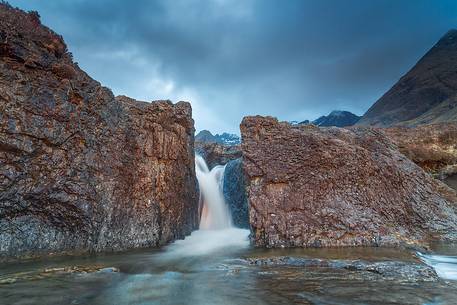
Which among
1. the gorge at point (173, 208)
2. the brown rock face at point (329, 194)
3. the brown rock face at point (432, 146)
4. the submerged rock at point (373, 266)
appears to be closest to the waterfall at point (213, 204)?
the gorge at point (173, 208)

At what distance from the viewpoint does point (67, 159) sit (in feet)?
34.7

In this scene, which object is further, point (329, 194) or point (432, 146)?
point (432, 146)

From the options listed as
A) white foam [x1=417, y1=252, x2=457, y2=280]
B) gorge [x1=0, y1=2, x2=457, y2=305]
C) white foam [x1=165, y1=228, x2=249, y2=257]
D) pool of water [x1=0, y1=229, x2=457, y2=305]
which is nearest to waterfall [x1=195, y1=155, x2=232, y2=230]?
white foam [x1=165, y1=228, x2=249, y2=257]

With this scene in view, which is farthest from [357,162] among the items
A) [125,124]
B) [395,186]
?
[125,124]

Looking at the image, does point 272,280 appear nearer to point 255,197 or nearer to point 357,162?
point 255,197

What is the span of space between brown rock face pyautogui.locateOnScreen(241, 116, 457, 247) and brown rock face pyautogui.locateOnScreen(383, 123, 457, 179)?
11.1m

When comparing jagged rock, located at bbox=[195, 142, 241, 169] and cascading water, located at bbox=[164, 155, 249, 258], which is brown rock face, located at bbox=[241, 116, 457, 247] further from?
jagged rock, located at bbox=[195, 142, 241, 169]

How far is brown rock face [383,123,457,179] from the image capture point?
24.0 m

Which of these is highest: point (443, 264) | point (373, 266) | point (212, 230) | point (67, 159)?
point (67, 159)

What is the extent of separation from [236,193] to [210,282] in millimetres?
12583

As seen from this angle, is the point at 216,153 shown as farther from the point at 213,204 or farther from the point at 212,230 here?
the point at 212,230

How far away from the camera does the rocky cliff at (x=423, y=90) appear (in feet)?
236

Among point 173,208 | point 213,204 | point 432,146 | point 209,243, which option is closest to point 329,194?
point 209,243

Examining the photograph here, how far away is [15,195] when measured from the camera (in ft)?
30.9
